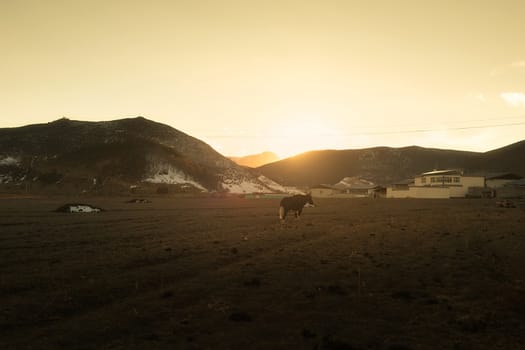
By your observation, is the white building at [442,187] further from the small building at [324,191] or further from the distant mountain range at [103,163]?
the distant mountain range at [103,163]

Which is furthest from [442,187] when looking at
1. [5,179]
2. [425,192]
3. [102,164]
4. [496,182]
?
[5,179]

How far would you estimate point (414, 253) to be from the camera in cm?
1953

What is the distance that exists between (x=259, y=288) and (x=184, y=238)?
41.7ft

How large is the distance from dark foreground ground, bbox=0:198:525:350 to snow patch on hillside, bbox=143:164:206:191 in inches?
5127

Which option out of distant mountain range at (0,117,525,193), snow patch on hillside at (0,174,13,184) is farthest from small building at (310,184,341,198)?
snow patch on hillside at (0,174,13,184)

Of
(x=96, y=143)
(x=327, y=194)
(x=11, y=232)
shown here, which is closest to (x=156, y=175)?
(x=96, y=143)

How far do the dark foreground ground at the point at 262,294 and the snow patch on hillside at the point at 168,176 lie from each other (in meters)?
130

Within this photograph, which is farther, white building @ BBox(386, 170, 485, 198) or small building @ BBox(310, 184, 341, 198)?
small building @ BBox(310, 184, 341, 198)

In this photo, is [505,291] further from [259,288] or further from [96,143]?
[96,143]

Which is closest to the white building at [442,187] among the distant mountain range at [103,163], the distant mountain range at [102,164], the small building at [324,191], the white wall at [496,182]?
the white wall at [496,182]

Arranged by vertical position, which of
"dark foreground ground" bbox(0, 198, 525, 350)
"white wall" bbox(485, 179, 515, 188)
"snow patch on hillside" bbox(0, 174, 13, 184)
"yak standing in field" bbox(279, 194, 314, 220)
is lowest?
"dark foreground ground" bbox(0, 198, 525, 350)

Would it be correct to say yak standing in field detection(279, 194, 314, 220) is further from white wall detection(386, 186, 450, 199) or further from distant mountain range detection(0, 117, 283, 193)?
distant mountain range detection(0, 117, 283, 193)

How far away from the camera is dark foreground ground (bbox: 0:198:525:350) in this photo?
29.0 ft

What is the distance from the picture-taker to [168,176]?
156m
